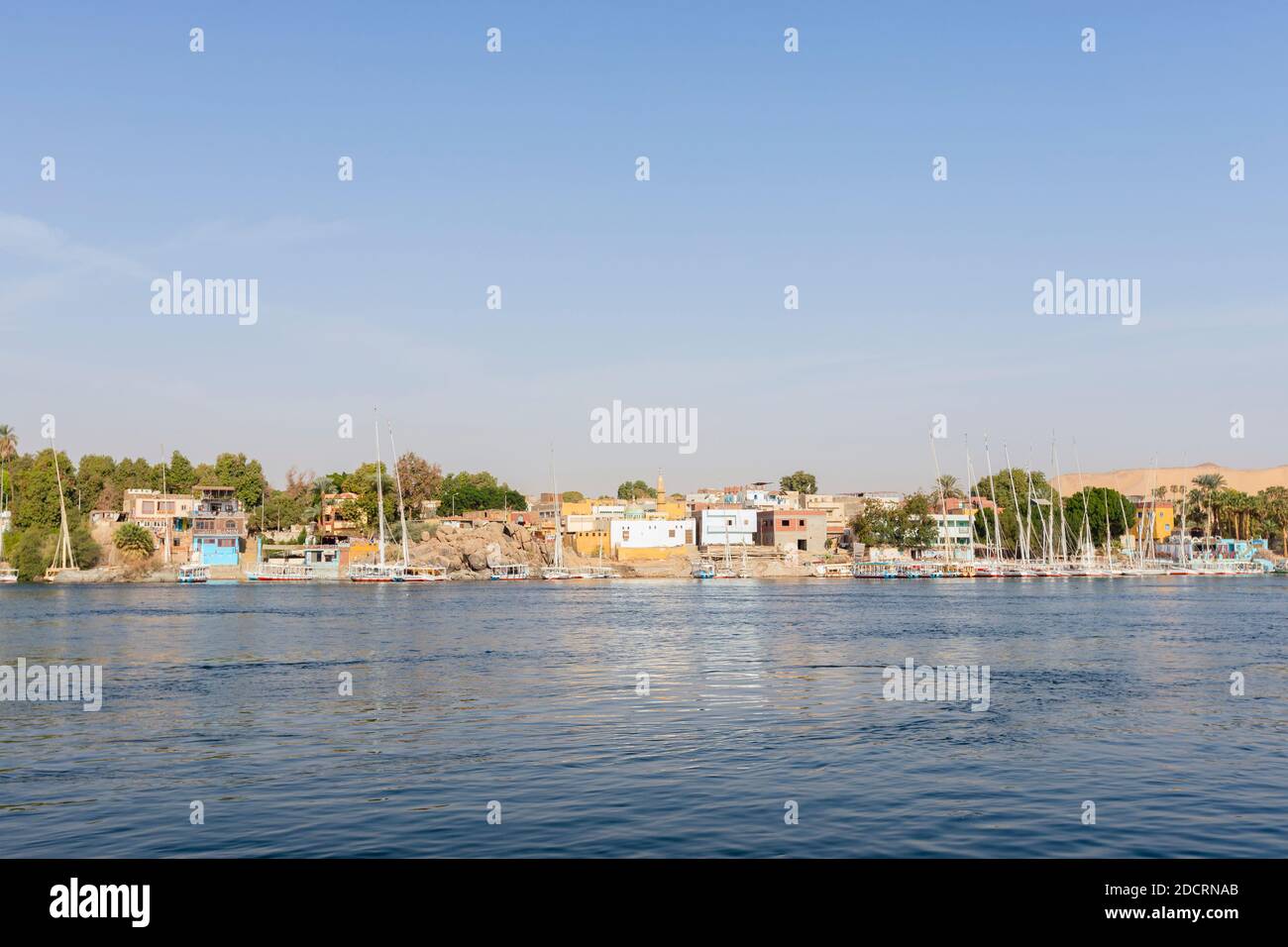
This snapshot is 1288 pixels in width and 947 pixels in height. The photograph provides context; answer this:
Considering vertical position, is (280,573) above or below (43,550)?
below

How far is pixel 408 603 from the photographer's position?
109875 millimetres

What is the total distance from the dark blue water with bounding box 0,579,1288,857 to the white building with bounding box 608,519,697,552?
124814 millimetres

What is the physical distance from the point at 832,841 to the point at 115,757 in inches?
688

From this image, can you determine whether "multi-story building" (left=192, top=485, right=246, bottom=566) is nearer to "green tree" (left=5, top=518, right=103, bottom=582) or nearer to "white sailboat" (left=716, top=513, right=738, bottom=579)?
"green tree" (left=5, top=518, right=103, bottom=582)

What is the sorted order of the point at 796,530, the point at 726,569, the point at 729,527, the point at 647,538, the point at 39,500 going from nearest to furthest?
the point at 726,569 < the point at 39,500 < the point at 647,538 < the point at 796,530 < the point at 729,527

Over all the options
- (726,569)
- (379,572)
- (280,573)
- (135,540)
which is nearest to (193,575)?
(280,573)

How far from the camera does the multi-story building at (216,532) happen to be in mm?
173375

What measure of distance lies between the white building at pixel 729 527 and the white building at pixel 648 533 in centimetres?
473

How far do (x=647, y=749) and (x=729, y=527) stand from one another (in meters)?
168

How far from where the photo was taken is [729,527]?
196 meters

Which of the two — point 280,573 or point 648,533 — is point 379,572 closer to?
point 280,573
